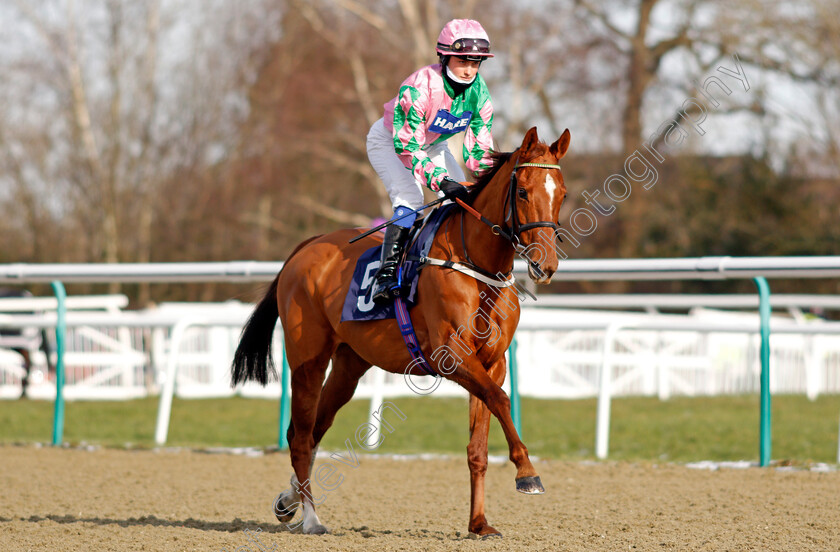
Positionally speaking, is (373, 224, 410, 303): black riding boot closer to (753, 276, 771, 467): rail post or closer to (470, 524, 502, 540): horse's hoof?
(470, 524, 502, 540): horse's hoof

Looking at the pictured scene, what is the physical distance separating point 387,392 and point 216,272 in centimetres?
341

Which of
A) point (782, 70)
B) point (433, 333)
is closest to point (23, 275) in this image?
point (433, 333)

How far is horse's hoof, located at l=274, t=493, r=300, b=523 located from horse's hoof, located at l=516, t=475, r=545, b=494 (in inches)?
53.0

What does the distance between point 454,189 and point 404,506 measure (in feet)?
5.68

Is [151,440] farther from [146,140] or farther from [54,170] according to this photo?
[54,170]

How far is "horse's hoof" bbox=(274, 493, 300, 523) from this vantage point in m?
4.66

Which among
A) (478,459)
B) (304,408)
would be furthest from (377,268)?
(478,459)

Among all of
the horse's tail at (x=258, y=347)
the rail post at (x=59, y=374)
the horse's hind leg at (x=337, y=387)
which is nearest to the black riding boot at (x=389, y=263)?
the horse's hind leg at (x=337, y=387)

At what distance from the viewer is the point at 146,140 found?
19.7m

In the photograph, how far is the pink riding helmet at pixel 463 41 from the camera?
4449 mm

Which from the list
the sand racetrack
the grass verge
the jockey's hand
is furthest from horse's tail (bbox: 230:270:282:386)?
the grass verge

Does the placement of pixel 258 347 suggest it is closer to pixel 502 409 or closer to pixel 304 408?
pixel 304 408

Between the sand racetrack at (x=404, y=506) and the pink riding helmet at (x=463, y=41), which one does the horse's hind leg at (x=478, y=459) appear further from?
the pink riding helmet at (x=463, y=41)

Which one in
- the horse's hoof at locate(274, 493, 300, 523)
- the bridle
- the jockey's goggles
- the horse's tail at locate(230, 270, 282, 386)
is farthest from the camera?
the horse's tail at locate(230, 270, 282, 386)
